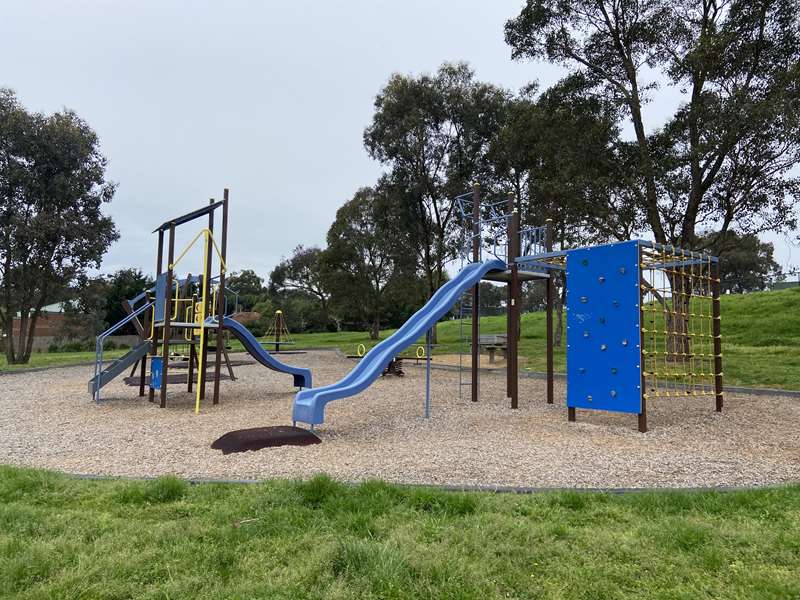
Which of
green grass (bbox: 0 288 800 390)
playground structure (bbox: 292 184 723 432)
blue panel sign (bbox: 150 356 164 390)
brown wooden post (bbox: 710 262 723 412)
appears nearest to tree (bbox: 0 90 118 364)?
green grass (bbox: 0 288 800 390)

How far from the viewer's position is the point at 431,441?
6207 millimetres

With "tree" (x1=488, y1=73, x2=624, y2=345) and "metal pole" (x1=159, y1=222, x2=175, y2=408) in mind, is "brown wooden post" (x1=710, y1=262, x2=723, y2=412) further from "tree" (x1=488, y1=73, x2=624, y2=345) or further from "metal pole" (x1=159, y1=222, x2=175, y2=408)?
"metal pole" (x1=159, y1=222, x2=175, y2=408)

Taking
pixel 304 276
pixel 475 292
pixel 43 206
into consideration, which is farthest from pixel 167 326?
pixel 304 276

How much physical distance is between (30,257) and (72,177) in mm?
3253

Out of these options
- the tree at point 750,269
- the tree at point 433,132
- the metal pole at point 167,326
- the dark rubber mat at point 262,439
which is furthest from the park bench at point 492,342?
the tree at point 750,269

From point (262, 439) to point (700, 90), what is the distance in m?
14.1

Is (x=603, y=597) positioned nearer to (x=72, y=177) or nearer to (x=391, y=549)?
(x=391, y=549)

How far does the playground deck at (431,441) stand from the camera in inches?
187

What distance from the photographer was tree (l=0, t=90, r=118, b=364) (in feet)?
60.1

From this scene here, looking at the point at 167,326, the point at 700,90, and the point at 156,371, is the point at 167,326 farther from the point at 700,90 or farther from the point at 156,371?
the point at 700,90

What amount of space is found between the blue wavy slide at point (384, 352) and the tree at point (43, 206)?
15746mm

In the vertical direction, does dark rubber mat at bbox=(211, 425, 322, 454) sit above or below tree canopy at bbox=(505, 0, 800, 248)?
below

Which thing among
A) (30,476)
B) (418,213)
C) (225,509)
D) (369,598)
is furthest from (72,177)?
(369,598)

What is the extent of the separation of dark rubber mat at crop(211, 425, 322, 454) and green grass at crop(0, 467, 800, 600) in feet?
5.63
